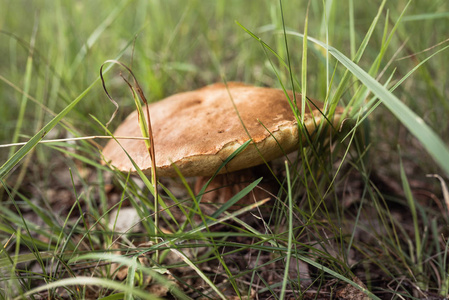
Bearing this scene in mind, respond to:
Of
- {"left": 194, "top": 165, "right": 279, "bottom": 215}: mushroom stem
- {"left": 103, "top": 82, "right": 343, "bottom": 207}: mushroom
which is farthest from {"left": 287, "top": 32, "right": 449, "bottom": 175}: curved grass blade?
{"left": 194, "top": 165, "right": 279, "bottom": 215}: mushroom stem

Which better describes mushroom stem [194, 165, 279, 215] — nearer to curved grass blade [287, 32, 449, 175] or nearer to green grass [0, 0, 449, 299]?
green grass [0, 0, 449, 299]

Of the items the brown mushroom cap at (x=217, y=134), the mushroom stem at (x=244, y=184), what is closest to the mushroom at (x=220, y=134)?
the brown mushroom cap at (x=217, y=134)

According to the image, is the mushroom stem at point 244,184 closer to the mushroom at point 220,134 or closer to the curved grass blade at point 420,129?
the mushroom at point 220,134

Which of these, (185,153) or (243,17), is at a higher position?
(243,17)

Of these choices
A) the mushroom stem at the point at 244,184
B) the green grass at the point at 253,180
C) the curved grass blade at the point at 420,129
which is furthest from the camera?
the mushroom stem at the point at 244,184

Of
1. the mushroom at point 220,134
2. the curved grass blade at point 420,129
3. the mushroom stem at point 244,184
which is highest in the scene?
the curved grass blade at point 420,129

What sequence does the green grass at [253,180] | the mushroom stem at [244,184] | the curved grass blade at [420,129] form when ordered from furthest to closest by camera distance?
the mushroom stem at [244,184] → the green grass at [253,180] → the curved grass blade at [420,129]

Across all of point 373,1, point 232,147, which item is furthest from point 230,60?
point 232,147

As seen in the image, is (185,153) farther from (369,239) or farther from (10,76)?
(10,76)
